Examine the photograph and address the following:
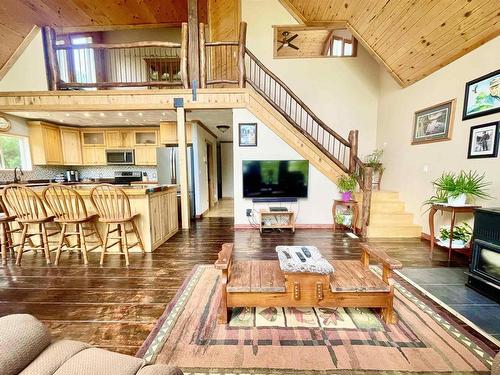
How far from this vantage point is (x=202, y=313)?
1845mm

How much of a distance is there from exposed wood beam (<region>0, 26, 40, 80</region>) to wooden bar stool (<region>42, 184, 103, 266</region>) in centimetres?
357

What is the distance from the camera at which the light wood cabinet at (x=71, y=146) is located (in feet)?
18.5

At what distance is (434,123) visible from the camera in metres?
3.55

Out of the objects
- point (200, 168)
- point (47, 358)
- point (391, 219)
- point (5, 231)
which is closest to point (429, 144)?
point (391, 219)

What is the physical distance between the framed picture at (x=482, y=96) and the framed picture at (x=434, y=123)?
0.80 feet

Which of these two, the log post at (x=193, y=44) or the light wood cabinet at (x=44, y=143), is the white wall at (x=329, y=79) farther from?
the light wood cabinet at (x=44, y=143)

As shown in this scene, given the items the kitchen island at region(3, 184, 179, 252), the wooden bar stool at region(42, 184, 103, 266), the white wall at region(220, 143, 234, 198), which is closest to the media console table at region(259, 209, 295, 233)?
the kitchen island at region(3, 184, 179, 252)

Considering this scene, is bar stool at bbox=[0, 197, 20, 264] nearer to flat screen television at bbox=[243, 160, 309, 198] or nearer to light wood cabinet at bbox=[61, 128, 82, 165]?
light wood cabinet at bbox=[61, 128, 82, 165]

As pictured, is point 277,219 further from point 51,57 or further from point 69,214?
point 51,57

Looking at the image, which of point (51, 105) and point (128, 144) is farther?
point (128, 144)

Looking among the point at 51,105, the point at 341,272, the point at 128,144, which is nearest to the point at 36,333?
the point at 341,272

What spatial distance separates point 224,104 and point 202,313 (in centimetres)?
342

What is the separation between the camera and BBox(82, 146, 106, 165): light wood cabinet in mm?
5922

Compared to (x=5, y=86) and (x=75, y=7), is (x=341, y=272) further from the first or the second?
(x=75, y=7)
